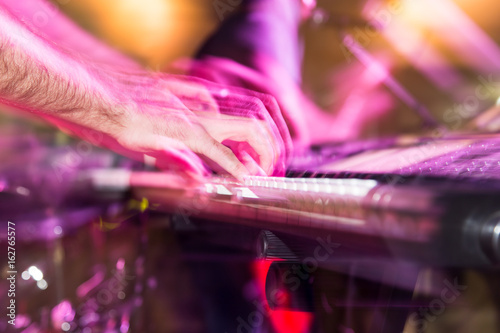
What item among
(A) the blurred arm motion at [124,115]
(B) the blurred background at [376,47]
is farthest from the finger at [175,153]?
(B) the blurred background at [376,47]

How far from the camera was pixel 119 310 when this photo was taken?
1843 millimetres

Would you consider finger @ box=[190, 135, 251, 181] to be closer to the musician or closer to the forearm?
Result: the musician

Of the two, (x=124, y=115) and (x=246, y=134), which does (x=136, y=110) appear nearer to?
(x=124, y=115)

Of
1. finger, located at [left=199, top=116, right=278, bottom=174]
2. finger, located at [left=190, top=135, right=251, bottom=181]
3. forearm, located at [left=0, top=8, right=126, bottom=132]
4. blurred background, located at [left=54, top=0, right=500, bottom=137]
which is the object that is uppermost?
blurred background, located at [left=54, top=0, right=500, bottom=137]

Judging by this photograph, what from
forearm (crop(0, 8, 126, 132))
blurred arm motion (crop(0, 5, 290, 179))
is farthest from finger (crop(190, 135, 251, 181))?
forearm (crop(0, 8, 126, 132))

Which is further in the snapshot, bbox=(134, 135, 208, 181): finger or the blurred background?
the blurred background

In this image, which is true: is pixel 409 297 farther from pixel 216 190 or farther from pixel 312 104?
pixel 312 104

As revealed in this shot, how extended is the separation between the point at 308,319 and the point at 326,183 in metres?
Result: 0.91

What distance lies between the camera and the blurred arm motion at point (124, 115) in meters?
0.68

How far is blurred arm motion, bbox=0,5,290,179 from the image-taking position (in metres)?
0.68

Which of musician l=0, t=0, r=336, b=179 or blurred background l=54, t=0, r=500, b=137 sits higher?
blurred background l=54, t=0, r=500, b=137

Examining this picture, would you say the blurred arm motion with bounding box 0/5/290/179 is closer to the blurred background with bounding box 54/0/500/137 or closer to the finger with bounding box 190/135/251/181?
the finger with bounding box 190/135/251/181

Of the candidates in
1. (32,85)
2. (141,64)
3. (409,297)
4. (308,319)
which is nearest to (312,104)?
(141,64)

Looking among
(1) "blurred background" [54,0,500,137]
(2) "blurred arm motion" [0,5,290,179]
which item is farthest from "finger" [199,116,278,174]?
(1) "blurred background" [54,0,500,137]
